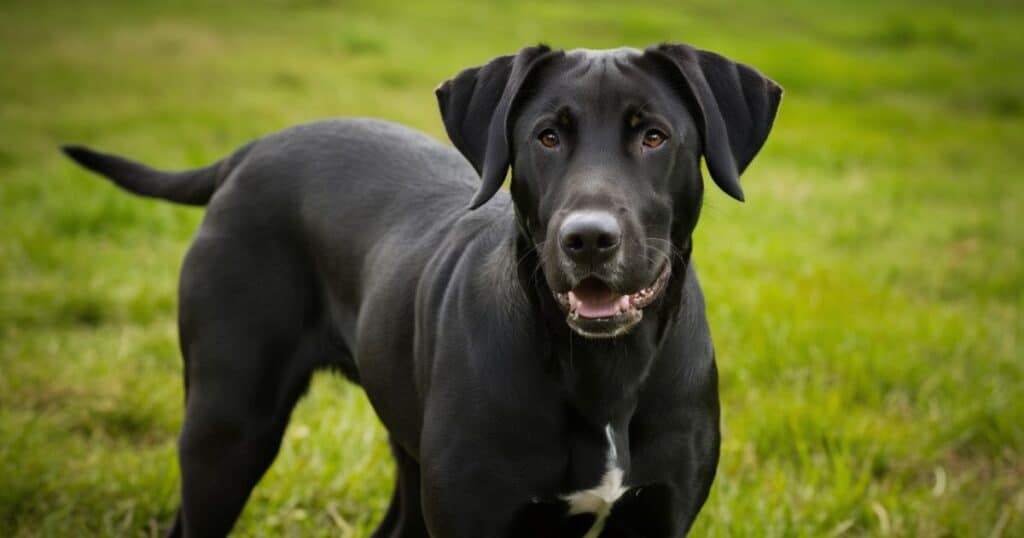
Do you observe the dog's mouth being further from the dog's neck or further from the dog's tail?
the dog's tail

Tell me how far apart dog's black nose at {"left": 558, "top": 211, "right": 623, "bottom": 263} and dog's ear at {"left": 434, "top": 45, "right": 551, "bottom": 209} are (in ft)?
1.30

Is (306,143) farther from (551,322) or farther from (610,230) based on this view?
(610,230)

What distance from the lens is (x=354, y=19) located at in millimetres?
17438

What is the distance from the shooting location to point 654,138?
304cm

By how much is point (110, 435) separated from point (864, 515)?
2946 mm

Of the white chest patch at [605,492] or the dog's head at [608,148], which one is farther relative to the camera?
the white chest patch at [605,492]

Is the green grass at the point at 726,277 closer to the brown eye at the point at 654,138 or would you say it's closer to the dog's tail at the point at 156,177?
the dog's tail at the point at 156,177

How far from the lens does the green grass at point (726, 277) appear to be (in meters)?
4.60

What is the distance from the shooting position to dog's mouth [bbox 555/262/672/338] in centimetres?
294

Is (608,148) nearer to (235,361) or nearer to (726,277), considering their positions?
(235,361)

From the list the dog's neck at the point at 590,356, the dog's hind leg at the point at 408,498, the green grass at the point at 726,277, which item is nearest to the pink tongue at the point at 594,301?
the dog's neck at the point at 590,356

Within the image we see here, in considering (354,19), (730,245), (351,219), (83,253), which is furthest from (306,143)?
(354,19)

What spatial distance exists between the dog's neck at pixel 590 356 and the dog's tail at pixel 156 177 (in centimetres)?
153

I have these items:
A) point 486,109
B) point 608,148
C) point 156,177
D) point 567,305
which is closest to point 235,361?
point 156,177
